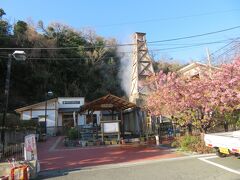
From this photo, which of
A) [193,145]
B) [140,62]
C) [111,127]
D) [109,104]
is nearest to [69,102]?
[140,62]

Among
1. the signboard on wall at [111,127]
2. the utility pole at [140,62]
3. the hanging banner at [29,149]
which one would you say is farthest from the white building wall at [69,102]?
the hanging banner at [29,149]

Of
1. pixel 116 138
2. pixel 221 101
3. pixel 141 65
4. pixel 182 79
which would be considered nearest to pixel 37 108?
pixel 141 65

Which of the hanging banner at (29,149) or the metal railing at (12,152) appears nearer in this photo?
the hanging banner at (29,149)

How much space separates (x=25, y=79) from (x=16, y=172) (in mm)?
31510

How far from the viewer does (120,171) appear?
9.40m

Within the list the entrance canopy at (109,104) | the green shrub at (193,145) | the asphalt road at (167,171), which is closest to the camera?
the asphalt road at (167,171)

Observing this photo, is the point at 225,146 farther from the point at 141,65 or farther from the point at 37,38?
the point at 37,38

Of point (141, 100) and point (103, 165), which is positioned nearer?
point (103, 165)

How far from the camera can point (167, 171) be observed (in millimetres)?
9023

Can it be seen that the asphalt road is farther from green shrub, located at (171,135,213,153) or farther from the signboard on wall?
the signboard on wall

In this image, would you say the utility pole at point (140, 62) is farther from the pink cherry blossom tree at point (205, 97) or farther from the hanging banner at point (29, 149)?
the hanging banner at point (29, 149)

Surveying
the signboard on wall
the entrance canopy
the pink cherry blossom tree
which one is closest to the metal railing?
the signboard on wall

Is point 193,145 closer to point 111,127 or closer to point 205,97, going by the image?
point 205,97

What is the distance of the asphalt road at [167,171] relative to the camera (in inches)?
326
